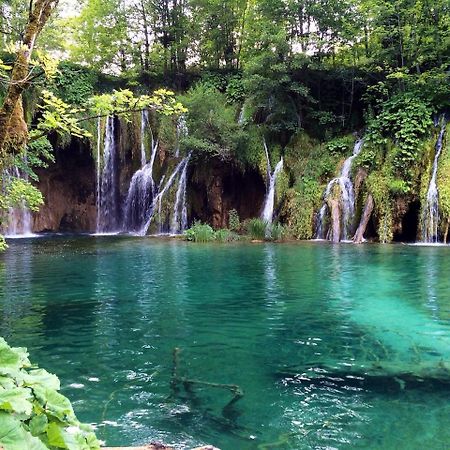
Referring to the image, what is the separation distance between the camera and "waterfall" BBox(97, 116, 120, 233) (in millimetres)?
26203

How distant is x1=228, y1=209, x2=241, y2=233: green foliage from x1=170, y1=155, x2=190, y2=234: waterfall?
7.62 ft

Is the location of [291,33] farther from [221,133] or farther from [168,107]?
[168,107]

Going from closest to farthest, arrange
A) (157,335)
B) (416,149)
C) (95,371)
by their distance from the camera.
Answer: (95,371) < (157,335) < (416,149)

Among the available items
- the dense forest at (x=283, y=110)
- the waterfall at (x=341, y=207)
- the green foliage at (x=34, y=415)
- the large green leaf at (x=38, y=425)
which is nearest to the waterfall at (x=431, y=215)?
the dense forest at (x=283, y=110)

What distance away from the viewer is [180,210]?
24.1 metres

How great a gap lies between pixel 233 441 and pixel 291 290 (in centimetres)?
607

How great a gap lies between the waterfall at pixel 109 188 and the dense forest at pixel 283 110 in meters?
0.29

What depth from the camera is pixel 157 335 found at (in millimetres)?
6602

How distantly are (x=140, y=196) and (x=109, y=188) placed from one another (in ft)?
7.84

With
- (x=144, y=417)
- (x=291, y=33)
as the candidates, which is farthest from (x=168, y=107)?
(x=291, y=33)

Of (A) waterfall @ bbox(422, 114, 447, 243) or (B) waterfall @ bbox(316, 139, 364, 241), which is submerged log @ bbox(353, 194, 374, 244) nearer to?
(B) waterfall @ bbox(316, 139, 364, 241)

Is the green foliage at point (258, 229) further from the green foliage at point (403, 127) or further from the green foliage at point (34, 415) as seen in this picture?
the green foliage at point (34, 415)

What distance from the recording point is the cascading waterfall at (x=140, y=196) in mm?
25062

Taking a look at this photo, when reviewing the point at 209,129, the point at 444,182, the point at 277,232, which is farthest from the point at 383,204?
the point at 209,129
